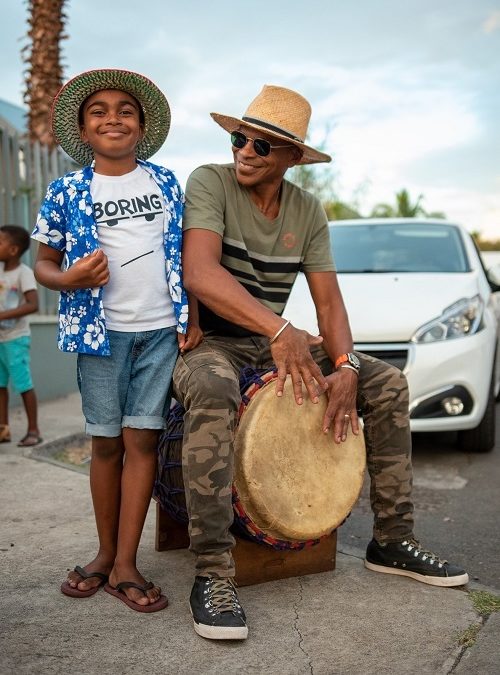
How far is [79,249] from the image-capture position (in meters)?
2.89

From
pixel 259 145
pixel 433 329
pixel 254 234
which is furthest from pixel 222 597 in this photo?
pixel 433 329

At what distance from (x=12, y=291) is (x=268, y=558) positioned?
10.6 ft

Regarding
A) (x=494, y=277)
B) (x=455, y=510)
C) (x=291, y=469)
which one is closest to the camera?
(x=291, y=469)

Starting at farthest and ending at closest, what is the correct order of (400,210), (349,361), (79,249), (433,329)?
1. (400,210)
2. (433,329)
3. (349,361)
4. (79,249)

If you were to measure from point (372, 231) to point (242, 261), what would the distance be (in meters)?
3.59

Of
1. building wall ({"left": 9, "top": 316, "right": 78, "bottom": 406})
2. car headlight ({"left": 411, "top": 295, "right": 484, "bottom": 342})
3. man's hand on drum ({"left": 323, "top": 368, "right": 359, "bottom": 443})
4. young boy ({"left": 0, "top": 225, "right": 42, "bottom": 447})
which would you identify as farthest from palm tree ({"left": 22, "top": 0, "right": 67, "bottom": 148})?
man's hand on drum ({"left": 323, "top": 368, "right": 359, "bottom": 443})

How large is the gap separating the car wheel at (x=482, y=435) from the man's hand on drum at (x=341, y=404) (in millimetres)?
2581

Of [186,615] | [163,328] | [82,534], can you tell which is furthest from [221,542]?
[82,534]

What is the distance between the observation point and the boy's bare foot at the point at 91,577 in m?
2.96

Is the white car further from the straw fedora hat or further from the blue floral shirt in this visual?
the blue floral shirt

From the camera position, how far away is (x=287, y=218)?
3.39 metres

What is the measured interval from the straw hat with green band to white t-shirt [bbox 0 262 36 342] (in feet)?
8.20

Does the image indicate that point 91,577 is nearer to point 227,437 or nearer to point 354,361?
point 227,437

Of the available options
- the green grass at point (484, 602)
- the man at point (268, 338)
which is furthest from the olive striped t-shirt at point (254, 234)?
the green grass at point (484, 602)
